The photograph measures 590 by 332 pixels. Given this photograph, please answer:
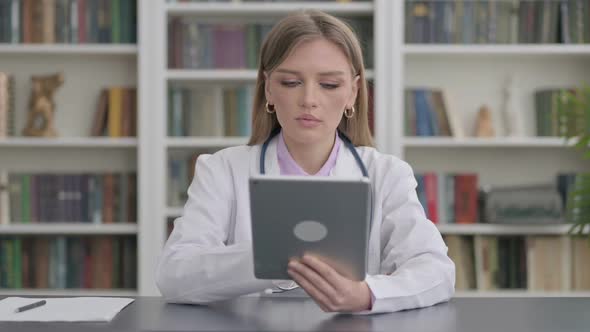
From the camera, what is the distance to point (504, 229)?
310 cm

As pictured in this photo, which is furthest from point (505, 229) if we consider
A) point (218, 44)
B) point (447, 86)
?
point (218, 44)

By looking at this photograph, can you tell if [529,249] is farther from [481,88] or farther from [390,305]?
[390,305]

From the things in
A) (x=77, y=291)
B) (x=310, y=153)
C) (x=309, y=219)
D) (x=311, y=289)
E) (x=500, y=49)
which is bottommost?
(x=77, y=291)

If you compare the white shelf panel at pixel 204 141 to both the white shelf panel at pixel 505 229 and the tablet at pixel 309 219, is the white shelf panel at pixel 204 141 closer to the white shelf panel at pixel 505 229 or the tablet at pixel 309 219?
the white shelf panel at pixel 505 229

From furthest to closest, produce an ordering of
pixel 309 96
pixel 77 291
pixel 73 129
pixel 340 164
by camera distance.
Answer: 1. pixel 73 129
2. pixel 77 291
3. pixel 340 164
4. pixel 309 96

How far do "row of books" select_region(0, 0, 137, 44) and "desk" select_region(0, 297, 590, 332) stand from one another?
84.2 inches

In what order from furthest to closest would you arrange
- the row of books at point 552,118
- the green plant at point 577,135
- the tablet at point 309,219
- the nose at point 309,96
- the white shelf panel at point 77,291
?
the white shelf panel at point 77,291 → the row of books at point 552,118 → the green plant at point 577,135 → the nose at point 309,96 → the tablet at point 309,219

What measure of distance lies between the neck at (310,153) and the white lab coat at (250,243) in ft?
0.13

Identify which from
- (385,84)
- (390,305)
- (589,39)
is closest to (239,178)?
(390,305)

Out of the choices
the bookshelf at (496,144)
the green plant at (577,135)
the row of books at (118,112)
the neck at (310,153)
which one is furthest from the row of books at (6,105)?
the green plant at (577,135)

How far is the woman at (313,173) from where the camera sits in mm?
1225

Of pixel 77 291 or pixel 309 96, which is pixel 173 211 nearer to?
pixel 77 291

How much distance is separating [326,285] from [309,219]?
0.12 metres

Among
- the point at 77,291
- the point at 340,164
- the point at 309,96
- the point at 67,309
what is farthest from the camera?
the point at 77,291
